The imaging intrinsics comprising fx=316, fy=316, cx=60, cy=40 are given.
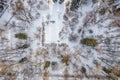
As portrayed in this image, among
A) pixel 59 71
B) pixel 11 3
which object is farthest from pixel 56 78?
pixel 11 3

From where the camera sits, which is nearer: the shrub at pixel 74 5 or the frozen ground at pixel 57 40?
Answer: the shrub at pixel 74 5

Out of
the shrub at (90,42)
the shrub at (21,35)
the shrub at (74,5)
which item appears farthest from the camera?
the shrub at (21,35)

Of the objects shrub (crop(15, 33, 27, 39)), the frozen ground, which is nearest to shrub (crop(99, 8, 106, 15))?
the frozen ground

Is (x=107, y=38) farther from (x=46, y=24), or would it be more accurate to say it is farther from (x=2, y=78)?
(x=2, y=78)

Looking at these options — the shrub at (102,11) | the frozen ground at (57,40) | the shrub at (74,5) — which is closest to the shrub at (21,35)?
the frozen ground at (57,40)

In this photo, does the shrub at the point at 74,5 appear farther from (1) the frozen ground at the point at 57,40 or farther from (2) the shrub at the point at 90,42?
(2) the shrub at the point at 90,42

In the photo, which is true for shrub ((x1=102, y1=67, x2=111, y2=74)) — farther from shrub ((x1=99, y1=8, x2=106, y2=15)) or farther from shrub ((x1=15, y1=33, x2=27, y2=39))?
shrub ((x1=15, y1=33, x2=27, y2=39))

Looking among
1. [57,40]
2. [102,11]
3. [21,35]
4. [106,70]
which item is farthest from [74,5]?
[106,70]

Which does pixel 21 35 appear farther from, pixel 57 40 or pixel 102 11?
pixel 102 11
